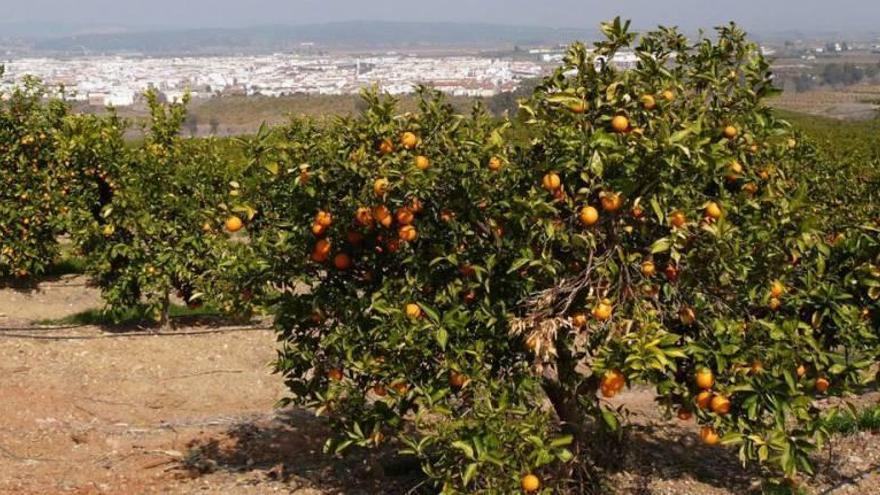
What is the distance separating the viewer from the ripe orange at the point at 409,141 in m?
4.42

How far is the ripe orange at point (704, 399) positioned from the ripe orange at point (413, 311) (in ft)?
4.54

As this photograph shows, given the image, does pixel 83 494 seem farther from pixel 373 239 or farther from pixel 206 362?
pixel 206 362

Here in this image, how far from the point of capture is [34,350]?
9.40 meters

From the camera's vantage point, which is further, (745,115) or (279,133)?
(279,133)

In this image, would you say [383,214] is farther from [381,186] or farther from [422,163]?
[422,163]

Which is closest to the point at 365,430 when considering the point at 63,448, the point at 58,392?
the point at 63,448

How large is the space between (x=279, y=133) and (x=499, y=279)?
172cm

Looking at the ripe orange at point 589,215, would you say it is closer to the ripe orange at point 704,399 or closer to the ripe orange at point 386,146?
the ripe orange at point 704,399

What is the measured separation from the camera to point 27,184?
12.2 meters

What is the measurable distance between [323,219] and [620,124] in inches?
61.5

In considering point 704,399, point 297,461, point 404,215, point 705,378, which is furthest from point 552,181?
point 297,461

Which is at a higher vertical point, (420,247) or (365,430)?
(420,247)

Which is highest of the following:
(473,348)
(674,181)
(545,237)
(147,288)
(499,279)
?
(674,181)

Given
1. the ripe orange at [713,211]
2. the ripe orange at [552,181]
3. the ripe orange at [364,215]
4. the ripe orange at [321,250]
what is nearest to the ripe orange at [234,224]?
the ripe orange at [321,250]
